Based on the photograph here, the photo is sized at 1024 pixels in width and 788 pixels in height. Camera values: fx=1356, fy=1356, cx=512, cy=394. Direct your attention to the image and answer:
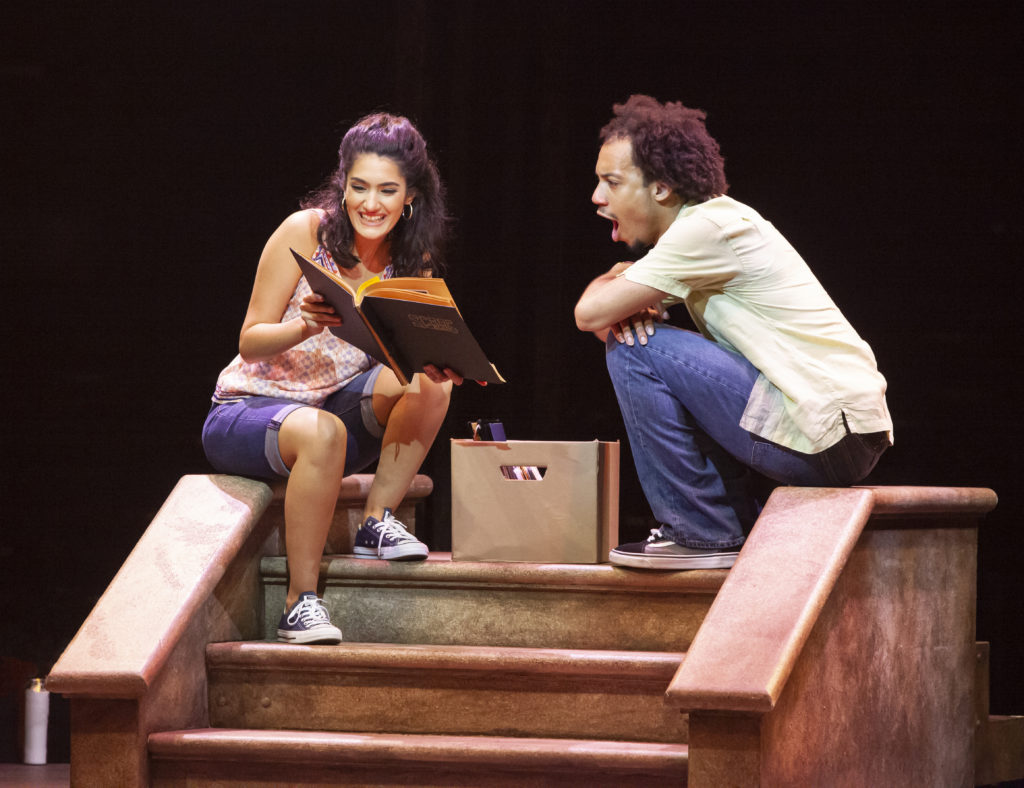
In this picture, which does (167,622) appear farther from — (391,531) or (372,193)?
(372,193)

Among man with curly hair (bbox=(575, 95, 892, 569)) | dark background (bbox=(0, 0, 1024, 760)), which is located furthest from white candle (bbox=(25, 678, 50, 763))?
man with curly hair (bbox=(575, 95, 892, 569))

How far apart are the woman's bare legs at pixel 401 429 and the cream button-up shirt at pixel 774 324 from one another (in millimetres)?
629

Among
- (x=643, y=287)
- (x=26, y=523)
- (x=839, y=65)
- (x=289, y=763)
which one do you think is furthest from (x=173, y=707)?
(x=839, y=65)

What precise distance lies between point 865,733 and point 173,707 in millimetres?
1312

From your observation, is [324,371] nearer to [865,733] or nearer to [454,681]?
[454,681]

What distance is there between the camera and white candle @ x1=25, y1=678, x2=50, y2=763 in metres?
3.75

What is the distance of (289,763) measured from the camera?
2.54 metres

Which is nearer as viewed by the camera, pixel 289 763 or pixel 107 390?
pixel 289 763

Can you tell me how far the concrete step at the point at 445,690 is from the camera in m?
2.57

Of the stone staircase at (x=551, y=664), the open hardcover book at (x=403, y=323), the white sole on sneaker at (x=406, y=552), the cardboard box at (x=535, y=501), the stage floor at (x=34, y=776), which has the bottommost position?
the stage floor at (x=34, y=776)

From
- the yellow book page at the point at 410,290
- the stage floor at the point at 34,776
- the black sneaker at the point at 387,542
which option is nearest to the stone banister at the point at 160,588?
the black sneaker at the point at 387,542

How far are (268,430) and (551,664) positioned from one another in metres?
0.81

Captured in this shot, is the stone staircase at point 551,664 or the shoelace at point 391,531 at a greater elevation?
the shoelace at point 391,531

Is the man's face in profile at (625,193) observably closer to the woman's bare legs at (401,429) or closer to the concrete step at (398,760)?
the woman's bare legs at (401,429)
